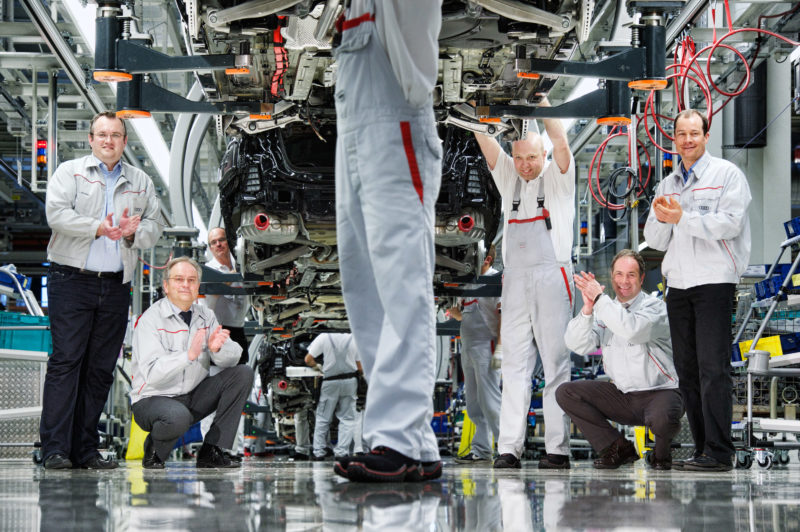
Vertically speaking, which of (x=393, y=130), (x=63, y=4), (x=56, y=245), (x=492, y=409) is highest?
(x=63, y=4)

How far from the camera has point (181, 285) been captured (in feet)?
16.5

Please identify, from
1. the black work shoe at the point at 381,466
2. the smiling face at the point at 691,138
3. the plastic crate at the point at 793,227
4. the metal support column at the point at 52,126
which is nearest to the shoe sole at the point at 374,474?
the black work shoe at the point at 381,466

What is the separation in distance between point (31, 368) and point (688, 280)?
205 inches

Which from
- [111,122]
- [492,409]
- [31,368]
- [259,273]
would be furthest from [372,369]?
[31,368]

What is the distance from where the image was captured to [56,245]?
4.49m

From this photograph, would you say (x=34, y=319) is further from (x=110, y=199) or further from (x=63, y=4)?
(x=110, y=199)

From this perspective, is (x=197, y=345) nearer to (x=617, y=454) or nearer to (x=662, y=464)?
(x=617, y=454)

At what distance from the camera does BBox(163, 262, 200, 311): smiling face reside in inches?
199

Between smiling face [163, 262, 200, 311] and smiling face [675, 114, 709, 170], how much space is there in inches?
107

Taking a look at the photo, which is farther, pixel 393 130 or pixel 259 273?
pixel 259 273

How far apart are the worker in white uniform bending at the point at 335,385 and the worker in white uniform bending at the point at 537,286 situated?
211 inches

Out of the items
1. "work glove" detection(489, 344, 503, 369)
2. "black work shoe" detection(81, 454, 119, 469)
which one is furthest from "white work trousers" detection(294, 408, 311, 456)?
"black work shoe" detection(81, 454, 119, 469)

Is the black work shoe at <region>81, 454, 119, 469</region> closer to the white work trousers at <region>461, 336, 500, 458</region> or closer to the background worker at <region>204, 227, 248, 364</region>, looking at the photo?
the background worker at <region>204, 227, 248, 364</region>

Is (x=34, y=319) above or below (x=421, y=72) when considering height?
below
